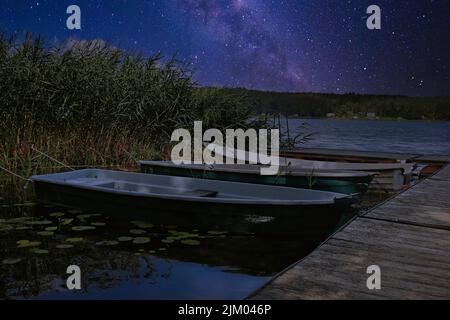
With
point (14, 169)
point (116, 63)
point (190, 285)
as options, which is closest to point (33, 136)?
point (14, 169)

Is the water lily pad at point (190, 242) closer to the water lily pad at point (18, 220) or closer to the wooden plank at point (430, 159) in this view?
the water lily pad at point (18, 220)

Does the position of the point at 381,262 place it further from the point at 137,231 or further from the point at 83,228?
the point at 83,228

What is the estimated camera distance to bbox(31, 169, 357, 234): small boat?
469 centimetres

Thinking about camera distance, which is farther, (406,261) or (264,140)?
(264,140)

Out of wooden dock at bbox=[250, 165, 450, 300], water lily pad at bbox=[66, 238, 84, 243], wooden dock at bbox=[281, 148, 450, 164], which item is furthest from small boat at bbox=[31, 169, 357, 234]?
wooden dock at bbox=[281, 148, 450, 164]

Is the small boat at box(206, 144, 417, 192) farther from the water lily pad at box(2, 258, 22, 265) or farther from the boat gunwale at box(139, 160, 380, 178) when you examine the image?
the water lily pad at box(2, 258, 22, 265)

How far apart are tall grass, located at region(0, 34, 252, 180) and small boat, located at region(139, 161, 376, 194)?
106 centimetres

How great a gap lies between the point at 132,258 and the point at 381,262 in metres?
2.25

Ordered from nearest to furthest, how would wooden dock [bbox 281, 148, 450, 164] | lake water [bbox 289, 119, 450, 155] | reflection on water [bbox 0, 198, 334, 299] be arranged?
1. reflection on water [bbox 0, 198, 334, 299]
2. wooden dock [bbox 281, 148, 450, 164]
3. lake water [bbox 289, 119, 450, 155]

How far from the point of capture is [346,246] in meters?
3.67

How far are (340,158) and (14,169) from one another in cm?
703

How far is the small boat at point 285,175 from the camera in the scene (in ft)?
21.4

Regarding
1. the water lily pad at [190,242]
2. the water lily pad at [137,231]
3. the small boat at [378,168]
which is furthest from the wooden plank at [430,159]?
the water lily pad at [137,231]

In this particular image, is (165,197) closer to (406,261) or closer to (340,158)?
(406,261)
